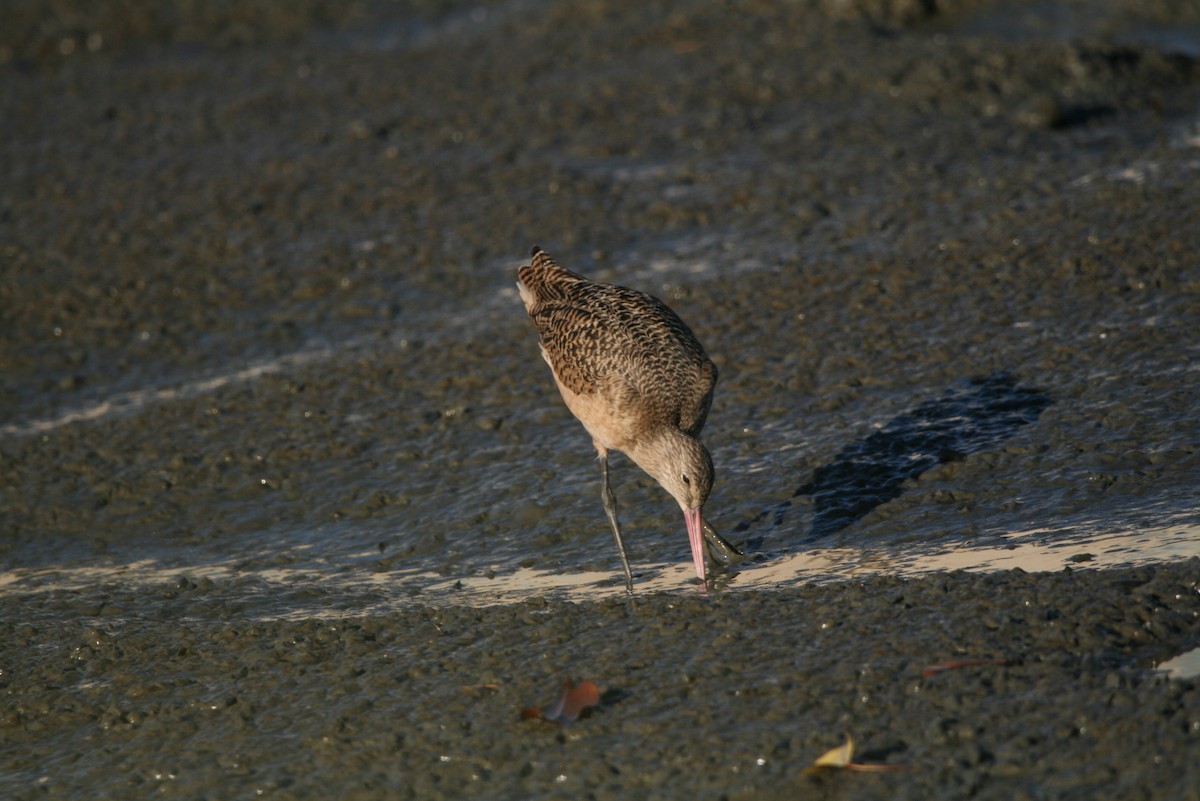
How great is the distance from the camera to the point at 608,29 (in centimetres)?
1223

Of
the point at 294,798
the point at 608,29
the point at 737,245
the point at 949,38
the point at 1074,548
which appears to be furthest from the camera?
the point at 608,29

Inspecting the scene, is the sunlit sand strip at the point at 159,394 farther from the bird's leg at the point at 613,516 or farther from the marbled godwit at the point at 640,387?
the bird's leg at the point at 613,516

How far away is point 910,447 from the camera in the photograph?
631 centimetres

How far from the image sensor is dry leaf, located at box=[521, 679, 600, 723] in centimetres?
457

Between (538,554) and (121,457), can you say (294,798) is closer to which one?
(538,554)

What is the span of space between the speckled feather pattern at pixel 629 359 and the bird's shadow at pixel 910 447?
0.61 m

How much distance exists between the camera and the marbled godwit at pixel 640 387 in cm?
564

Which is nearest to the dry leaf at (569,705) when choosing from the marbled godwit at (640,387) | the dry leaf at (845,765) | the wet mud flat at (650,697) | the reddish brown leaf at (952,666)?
the wet mud flat at (650,697)

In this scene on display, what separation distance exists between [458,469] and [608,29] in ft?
21.6

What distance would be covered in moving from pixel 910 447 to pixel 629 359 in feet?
4.44

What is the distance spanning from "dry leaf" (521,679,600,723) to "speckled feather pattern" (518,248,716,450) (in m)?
1.49

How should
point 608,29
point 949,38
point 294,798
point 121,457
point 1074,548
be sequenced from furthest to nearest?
point 608,29 → point 949,38 → point 121,457 → point 1074,548 → point 294,798

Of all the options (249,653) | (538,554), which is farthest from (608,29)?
(249,653)

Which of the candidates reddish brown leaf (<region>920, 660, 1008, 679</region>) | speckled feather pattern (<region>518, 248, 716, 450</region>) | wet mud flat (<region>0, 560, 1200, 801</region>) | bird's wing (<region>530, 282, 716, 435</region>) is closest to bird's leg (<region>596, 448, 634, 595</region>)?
speckled feather pattern (<region>518, 248, 716, 450</region>)
